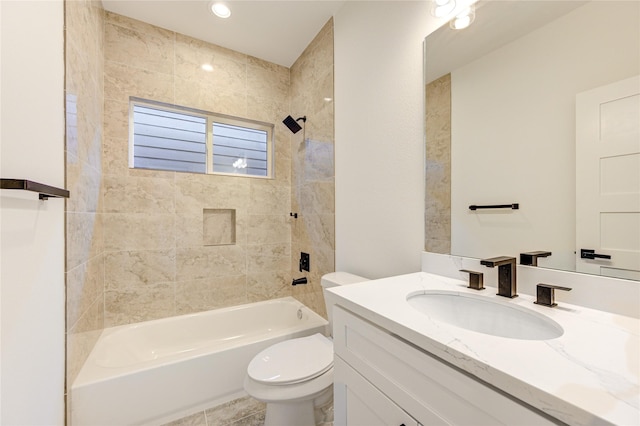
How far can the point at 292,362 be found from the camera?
135 cm

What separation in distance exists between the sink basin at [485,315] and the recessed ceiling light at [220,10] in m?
2.26

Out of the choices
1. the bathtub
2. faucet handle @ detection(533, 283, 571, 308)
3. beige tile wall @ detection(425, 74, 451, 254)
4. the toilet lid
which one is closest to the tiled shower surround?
the bathtub

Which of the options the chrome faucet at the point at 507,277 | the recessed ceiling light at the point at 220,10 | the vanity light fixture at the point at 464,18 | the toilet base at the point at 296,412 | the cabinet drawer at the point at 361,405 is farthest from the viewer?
the recessed ceiling light at the point at 220,10

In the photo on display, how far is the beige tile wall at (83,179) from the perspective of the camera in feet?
4.01

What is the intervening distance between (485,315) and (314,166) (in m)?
1.65

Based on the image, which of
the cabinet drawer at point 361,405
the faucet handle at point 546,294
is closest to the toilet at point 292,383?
the cabinet drawer at point 361,405

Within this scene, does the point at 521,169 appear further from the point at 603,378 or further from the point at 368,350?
the point at 368,350

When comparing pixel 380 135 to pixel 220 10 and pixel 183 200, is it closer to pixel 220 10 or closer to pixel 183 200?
pixel 220 10

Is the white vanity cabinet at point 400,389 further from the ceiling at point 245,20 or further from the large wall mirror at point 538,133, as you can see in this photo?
the ceiling at point 245,20

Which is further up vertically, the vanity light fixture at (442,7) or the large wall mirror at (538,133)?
the vanity light fixture at (442,7)

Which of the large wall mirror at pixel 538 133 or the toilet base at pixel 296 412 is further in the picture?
the toilet base at pixel 296 412

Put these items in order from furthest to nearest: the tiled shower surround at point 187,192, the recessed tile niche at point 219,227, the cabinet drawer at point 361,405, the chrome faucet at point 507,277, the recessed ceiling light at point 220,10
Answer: the recessed tile niche at point 219,227 < the recessed ceiling light at point 220,10 < the tiled shower surround at point 187,192 < the chrome faucet at point 507,277 < the cabinet drawer at point 361,405

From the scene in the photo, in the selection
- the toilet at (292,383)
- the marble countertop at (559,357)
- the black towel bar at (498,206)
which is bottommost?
the toilet at (292,383)

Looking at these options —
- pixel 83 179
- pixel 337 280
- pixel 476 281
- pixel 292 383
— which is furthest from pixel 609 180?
pixel 83 179
